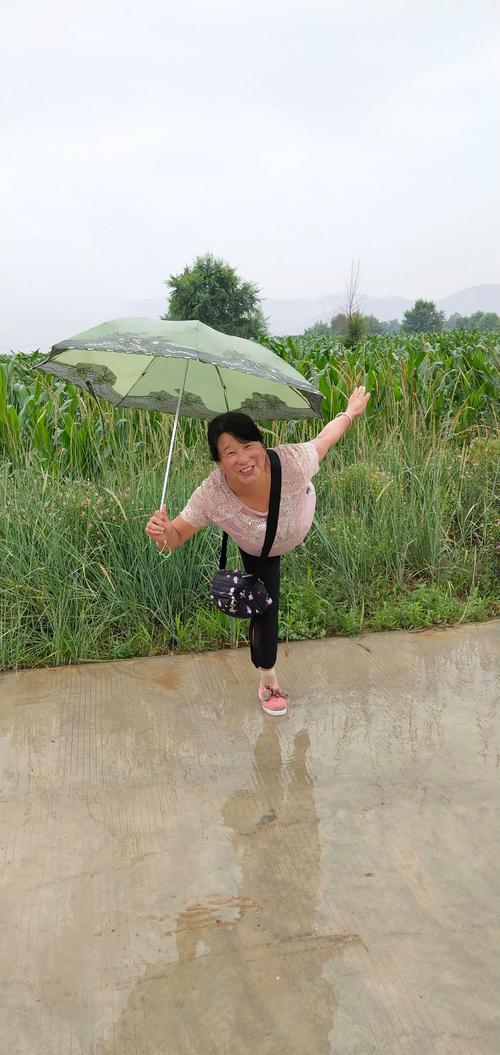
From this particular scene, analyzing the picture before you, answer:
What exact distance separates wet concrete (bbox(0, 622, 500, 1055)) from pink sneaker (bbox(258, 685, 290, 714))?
0.21 ft

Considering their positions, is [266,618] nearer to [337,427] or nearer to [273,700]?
[273,700]

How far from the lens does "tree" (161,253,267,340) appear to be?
6544cm

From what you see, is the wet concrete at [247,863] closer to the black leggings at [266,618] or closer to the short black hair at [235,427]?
the black leggings at [266,618]

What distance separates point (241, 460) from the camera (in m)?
2.81

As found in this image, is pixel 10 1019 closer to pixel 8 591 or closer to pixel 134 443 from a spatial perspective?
pixel 8 591

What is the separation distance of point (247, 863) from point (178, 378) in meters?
1.96

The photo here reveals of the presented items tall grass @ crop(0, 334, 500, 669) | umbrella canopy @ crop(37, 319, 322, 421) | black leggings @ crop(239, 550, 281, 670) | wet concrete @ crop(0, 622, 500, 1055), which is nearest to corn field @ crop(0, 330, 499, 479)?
tall grass @ crop(0, 334, 500, 669)

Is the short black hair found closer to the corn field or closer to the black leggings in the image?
the black leggings

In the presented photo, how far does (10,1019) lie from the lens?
1.90 meters

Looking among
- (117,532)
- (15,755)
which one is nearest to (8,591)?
(117,532)

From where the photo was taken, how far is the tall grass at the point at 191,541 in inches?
164

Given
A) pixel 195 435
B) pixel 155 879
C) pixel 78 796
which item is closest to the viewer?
pixel 155 879

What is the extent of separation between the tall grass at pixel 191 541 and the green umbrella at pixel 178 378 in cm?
114

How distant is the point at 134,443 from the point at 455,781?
3.47 m
